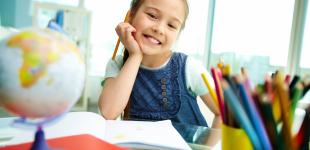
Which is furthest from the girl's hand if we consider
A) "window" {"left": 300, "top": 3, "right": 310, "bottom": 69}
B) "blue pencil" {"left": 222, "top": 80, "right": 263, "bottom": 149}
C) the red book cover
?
"window" {"left": 300, "top": 3, "right": 310, "bottom": 69}

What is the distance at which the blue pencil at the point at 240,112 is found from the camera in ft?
0.81

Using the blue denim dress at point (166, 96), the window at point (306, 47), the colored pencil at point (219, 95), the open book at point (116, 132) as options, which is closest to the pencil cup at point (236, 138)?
the colored pencil at point (219, 95)

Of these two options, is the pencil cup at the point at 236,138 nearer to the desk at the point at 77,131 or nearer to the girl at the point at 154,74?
the desk at the point at 77,131

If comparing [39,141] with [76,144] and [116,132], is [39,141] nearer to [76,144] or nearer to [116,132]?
[76,144]

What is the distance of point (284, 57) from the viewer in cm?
230

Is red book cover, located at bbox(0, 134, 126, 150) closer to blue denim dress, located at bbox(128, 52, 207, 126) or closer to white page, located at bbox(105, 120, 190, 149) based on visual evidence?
white page, located at bbox(105, 120, 190, 149)

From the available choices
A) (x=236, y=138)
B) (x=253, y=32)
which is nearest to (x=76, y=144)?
(x=236, y=138)

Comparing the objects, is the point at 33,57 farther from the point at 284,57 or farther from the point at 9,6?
the point at 9,6

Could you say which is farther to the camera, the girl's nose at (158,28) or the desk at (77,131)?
the girl's nose at (158,28)

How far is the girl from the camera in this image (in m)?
0.69

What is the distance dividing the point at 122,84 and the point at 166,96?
22 centimetres

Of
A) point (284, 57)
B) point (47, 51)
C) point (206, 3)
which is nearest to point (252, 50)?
point (284, 57)

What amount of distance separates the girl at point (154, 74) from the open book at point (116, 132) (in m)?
0.11

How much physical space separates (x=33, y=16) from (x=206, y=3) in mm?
1782
